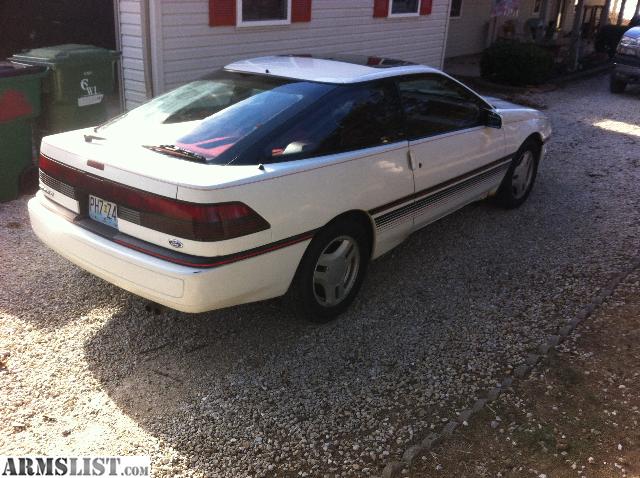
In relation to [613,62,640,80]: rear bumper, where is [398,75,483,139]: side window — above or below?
above

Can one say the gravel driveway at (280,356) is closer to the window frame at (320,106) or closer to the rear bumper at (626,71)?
the window frame at (320,106)

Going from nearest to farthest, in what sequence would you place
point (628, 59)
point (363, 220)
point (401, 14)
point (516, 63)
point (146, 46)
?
point (363, 220) → point (146, 46) → point (401, 14) → point (628, 59) → point (516, 63)

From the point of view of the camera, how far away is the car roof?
13.1ft

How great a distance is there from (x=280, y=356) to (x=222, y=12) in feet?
17.8

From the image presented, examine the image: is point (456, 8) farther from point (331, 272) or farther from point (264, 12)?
point (331, 272)

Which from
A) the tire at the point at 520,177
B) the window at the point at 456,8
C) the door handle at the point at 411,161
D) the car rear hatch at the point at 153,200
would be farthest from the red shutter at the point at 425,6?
the car rear hatch at the point at 153,200

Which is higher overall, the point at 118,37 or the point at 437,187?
the point at 118,37

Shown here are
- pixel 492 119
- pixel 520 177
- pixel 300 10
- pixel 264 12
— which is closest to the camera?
pixel 492 119

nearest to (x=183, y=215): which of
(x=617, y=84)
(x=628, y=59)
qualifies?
(x=628, y=59)

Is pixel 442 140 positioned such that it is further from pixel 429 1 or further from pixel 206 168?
pixel 429 1

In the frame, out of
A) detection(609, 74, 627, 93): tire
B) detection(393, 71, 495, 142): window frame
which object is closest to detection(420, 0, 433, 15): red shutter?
detection(609, 74, 627, 93): tire

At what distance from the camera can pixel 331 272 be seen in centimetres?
377

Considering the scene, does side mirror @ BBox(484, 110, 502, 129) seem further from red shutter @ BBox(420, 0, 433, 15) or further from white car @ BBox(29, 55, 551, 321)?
red shutter @ BBox(420, 0, 433, 15)

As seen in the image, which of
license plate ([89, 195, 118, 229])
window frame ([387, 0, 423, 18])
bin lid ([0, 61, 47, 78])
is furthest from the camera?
window frame ([387, 0, 423, 18])
